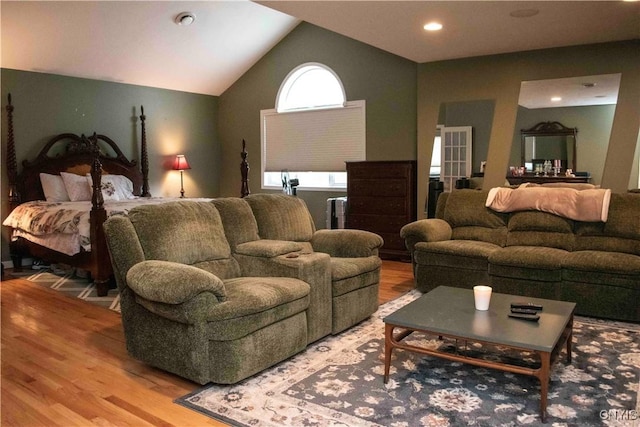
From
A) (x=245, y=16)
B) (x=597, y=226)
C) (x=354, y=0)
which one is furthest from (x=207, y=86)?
(x=597, y=226)

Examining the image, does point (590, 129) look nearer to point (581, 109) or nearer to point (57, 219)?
point (581, 109)

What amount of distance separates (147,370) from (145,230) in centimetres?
81

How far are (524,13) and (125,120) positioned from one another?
521cm

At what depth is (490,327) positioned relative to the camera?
2.58 metres

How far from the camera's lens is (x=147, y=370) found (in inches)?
119

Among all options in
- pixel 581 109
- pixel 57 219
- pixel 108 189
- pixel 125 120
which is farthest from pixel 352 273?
pixel 125 120

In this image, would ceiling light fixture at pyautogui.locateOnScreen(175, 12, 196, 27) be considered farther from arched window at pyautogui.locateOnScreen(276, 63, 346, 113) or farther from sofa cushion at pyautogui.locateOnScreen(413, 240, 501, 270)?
sofa cushion at pyautogui.locateOnScreen(413, 240, 501, 270)

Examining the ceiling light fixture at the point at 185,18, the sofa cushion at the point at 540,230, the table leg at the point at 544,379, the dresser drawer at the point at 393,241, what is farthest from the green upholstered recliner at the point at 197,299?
the ceiling light fixture at the point at 185,18

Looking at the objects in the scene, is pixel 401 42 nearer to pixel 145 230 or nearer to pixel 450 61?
pixel 450 61

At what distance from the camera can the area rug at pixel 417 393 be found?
2393 millimetres

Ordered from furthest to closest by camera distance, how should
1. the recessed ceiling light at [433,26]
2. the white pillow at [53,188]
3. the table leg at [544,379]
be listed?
the white pillow at [53,188]
the recessed ceiling light at [433,26]
the table leg at [544,379]

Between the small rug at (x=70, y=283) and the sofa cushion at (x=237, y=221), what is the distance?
4.64ft

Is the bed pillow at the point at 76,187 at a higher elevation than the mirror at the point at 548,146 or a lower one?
lower

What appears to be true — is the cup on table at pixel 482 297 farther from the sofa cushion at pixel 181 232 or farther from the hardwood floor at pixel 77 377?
the sofa cushion at pixel 181 232
